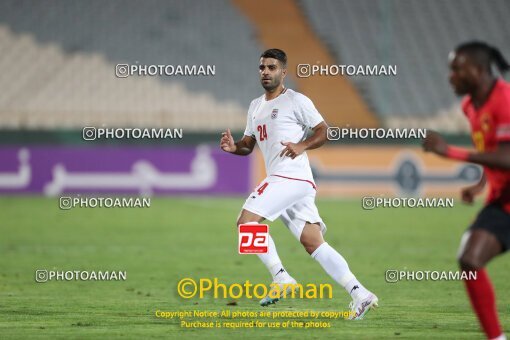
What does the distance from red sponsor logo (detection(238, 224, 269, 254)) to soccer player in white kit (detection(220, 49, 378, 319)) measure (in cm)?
7

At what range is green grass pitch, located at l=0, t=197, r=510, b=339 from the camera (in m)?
8.04

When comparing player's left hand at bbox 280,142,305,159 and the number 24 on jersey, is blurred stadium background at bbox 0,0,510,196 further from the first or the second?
player's left hand at bbox 280,142,305,159

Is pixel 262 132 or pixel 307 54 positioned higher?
pixel 307 54

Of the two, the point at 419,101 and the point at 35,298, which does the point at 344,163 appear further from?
the point at 35,298

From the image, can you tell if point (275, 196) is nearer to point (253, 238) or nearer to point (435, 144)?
point (253, 238)

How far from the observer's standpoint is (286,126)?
346 inches

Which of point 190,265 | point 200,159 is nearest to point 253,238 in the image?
point 190,265

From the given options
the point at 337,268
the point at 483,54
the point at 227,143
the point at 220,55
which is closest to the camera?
the point at 483,54

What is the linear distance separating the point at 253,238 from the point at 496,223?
2813 mm

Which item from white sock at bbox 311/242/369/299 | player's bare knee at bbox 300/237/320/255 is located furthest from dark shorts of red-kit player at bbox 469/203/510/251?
player's bare knee at bbox 300/237/320/255

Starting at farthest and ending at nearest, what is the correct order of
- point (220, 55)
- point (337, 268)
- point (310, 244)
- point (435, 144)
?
point (220, 55)
point (310, 244)
point (337, 268)
point (435, 144)

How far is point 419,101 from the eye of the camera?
31891mm

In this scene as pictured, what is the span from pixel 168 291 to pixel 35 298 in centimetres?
139

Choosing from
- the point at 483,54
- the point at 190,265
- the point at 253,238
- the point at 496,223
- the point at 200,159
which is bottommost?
the point at 496,223
